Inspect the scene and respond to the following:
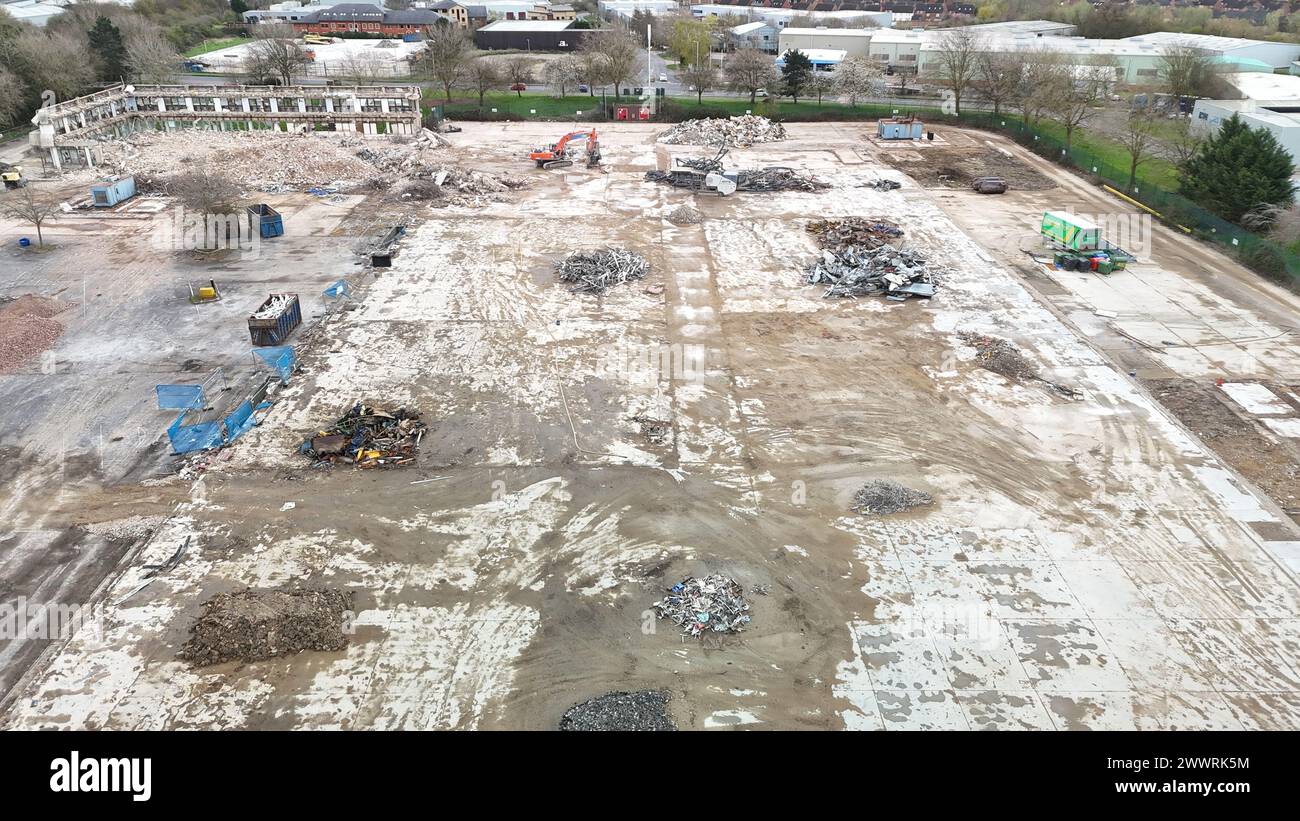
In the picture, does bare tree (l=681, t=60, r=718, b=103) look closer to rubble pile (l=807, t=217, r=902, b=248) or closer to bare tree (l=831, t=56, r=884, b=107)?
bare tree (l=831, t=56, r=884, b=107)

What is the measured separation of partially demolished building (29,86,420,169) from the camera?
159 feet

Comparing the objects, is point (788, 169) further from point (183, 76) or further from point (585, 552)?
point (183, 76)

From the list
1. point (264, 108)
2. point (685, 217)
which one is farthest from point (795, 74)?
point (264, 108)

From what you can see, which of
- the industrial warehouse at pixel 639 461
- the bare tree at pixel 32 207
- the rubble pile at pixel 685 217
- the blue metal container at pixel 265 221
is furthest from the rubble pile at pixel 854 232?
the bare tree at pixel 32 207

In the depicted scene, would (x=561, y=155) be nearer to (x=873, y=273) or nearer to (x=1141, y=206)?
(x=873, y=273)

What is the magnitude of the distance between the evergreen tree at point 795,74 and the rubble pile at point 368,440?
43419 mm

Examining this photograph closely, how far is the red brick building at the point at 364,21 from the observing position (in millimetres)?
86125

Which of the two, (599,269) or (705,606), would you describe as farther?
(599,269)

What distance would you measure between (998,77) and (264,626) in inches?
2060

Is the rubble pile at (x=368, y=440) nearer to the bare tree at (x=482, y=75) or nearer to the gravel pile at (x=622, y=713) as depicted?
the gravel pile at (x=622, y=713)

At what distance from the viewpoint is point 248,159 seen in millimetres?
41750

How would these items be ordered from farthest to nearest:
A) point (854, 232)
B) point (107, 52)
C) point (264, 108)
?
point (107, 52) < point (264, 108) < point (854, 232)

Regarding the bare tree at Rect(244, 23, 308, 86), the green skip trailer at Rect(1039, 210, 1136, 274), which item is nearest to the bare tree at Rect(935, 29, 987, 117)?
the green skip trailer at Rect(1039, 210, 1136, 274)

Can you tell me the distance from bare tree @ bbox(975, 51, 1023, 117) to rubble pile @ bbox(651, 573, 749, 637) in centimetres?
4642
